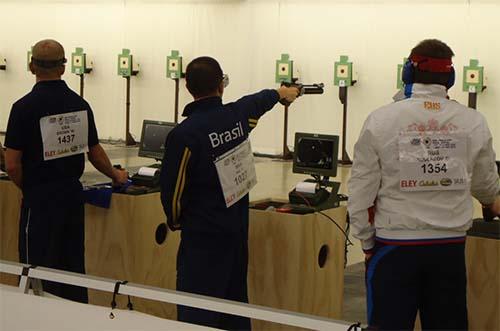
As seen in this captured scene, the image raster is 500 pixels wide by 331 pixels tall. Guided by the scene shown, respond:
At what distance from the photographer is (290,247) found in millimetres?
4266

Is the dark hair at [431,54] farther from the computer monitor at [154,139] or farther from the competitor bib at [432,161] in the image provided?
the computer monitor at [154,139]

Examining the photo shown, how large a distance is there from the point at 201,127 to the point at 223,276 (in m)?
0.60

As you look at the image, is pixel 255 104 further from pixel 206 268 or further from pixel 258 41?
pixel 258 41

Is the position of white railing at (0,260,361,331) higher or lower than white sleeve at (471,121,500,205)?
lower

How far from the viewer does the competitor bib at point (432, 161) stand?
301 centimetres

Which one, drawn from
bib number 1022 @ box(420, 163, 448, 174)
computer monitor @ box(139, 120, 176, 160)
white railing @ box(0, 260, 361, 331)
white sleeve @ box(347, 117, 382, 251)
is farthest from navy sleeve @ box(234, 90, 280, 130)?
white railing @ box(0, 260, 361, 331)

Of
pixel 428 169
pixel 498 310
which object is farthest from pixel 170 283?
pixel 428 169

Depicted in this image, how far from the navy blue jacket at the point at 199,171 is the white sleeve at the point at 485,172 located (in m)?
0.97

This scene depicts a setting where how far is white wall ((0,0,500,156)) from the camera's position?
11.3 metres

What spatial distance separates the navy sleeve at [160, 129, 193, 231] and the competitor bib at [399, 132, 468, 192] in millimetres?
900

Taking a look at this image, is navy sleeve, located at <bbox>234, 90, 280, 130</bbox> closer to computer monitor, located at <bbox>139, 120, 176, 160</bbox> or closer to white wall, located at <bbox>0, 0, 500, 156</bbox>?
computer monitor, located at <bbox>139, 120, 176, 160</bbox>

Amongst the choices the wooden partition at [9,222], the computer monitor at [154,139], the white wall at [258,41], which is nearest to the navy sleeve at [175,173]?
the computer monitor at [154,139]

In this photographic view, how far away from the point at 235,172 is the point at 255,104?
38 cm

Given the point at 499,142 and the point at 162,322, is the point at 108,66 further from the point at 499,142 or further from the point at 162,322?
the point at 162,322
